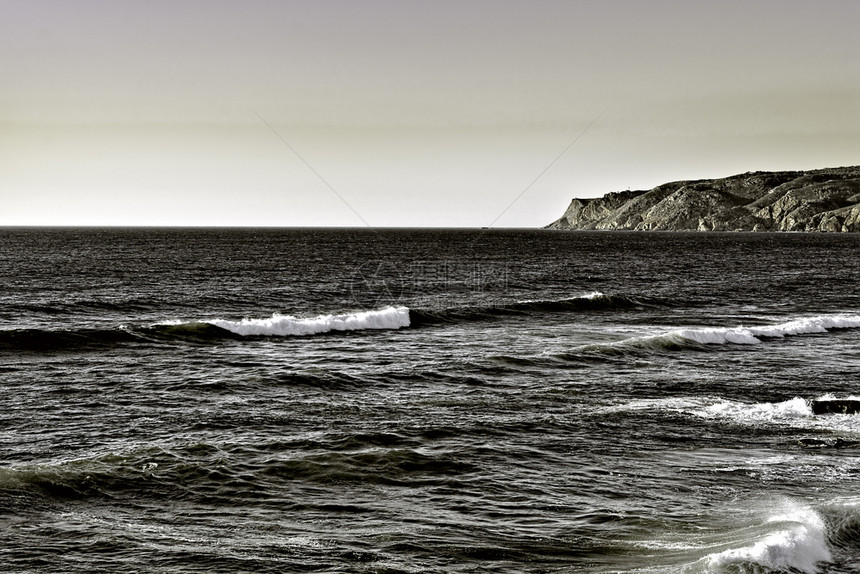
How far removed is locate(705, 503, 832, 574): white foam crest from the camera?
1437 cm

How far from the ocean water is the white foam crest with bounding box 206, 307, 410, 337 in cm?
20

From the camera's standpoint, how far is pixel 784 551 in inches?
583

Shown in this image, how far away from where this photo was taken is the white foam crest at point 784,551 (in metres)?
14.4

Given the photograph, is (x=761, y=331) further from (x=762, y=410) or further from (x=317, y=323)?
(x=317, y=323)

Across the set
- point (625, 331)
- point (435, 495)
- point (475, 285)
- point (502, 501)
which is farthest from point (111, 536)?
point (475, 285)

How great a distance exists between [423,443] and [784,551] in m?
9.79

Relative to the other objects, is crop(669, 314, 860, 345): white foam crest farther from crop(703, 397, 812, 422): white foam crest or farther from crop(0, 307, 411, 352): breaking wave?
crop(0, 307, 411, 352): breaking wave

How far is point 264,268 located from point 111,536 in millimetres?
75032

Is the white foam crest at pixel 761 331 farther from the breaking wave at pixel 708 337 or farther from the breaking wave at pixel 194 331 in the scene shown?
Result: the breaking wave at pixel 194 331

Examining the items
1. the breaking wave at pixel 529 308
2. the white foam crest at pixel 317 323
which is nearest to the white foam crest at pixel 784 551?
the white foam crest at pixel 317 323

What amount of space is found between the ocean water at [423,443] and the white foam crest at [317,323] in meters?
0.20

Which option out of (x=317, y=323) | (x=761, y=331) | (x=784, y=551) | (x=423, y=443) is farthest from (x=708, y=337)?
(x=784, y=551)

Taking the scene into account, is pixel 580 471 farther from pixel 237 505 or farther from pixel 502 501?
pixel 237 505

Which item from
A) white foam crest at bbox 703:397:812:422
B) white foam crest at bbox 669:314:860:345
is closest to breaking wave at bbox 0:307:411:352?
white foam crest at bbox 669:314:860:345
